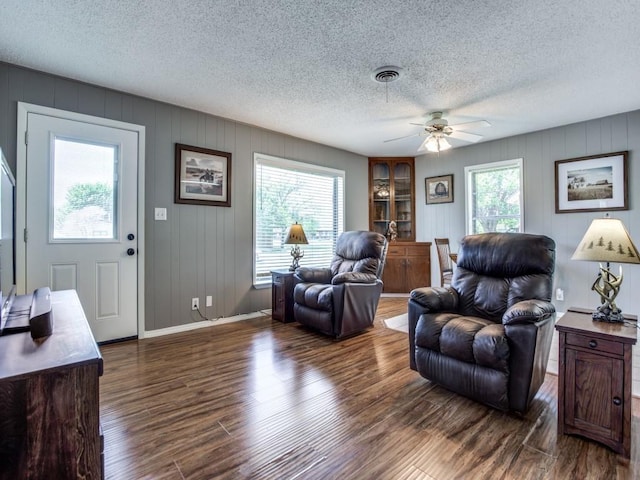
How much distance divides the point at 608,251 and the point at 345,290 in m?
2.00

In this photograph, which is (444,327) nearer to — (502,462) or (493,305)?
(493,305)

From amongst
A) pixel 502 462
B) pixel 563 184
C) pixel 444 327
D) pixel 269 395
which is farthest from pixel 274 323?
pixel 563 184

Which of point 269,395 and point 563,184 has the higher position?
point 563,184

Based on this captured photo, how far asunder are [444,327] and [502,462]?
0.76 m

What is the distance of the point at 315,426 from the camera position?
1.79m

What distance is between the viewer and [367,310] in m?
3.45

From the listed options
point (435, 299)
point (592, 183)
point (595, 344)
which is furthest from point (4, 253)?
point (592, 183)

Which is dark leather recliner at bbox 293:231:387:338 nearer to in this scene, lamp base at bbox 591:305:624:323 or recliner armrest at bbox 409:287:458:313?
recliner armrest at bbox 409:287:458:313

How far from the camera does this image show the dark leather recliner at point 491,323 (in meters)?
1.82

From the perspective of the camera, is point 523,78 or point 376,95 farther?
point 376,95

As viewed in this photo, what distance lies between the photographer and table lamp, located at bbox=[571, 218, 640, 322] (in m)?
1.68

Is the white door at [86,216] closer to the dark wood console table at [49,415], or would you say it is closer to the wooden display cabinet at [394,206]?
the dark wood console table at [49,415]

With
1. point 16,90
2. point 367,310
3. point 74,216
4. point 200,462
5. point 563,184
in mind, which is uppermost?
point 16,90

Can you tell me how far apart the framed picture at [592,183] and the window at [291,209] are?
9.79 ft
